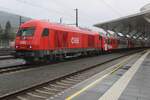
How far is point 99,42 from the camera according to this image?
4078cm

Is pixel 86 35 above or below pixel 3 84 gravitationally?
above

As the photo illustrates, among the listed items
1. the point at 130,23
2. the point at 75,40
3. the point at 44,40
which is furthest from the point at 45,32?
the point at 130,23

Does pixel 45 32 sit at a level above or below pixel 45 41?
above

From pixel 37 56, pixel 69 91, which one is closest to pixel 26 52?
pixel 37 56

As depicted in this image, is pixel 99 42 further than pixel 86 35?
Yes

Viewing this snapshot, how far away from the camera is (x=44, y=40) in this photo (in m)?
22.5

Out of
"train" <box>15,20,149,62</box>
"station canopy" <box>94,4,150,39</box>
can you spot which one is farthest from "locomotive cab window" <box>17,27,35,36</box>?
"station canopy" <box>94,4,150,39</box>

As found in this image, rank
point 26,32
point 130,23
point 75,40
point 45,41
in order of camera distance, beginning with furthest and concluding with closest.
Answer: point 130,23 < point 75,40 < point 26,32 < point 45,41

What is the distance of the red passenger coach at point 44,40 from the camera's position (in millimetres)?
21734

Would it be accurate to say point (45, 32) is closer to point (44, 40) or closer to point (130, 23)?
point (44, 40)

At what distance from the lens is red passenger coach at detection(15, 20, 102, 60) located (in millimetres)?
21734

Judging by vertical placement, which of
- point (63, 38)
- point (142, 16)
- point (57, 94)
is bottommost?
point (57, 94)

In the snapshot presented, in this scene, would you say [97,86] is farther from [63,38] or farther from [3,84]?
[63,38]

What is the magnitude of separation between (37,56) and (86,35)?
13.7 metres
